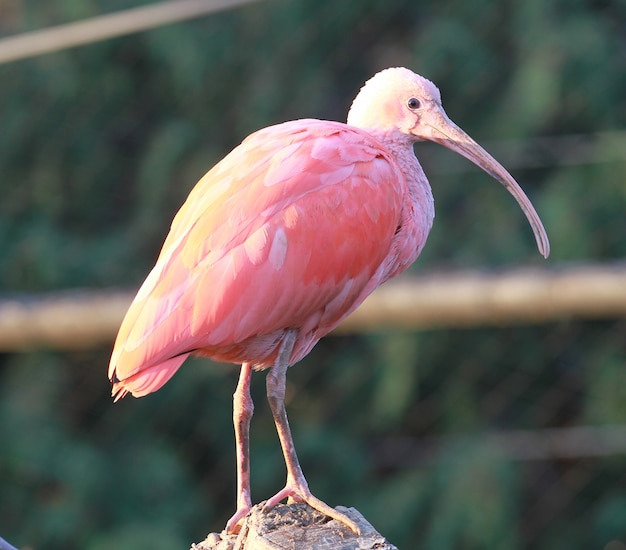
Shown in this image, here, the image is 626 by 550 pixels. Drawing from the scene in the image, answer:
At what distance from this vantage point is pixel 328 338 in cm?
383

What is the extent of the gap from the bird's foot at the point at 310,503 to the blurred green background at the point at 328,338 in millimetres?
1471

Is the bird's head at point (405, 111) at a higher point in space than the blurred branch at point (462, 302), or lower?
higher

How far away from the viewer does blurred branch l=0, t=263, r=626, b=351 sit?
9.57 feet

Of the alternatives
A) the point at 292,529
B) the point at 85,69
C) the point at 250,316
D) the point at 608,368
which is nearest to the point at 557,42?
the point at 608,368

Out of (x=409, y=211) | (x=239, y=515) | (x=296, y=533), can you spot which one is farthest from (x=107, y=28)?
(x=296, y=533)

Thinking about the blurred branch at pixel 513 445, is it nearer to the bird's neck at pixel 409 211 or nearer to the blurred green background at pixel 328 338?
the blurred green background at pixel 328 338

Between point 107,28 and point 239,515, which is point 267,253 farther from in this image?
point 107,28

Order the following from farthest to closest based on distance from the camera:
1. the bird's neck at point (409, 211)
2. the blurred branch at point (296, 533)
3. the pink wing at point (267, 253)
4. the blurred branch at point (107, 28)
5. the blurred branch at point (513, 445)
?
1. the blurred branch at point (513, 445)
2. the blurred branch at point (107, 28)
3. the bird's neck at point (409, 211)
4. the pink wing at point (267, 253)
5. the blurred branch at point (296, 533)

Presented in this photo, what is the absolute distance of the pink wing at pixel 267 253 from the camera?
1.82 m

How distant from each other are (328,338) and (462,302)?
90cm

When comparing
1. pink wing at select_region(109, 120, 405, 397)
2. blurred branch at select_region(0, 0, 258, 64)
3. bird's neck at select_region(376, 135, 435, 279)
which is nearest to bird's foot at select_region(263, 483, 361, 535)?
pink wing at select_region(109, 120, 405, 397)

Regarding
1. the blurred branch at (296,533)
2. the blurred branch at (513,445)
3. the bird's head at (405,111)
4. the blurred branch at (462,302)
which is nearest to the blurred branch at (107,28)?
the blurred branch at (462,302)

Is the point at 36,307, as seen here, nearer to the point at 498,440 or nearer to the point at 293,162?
the point at 498,440

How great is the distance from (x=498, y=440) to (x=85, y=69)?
1.70 metres
